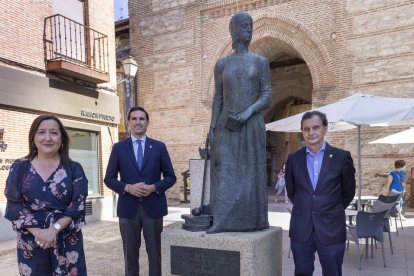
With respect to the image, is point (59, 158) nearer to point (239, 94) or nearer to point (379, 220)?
point (239, 94)

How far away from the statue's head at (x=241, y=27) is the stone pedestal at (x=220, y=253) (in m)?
1.60

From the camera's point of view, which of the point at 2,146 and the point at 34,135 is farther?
the point at 2,146

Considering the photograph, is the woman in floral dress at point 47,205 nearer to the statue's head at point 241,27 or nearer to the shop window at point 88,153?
the statue's head at point 241,27

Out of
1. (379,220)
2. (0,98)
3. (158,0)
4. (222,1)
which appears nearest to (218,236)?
(379,220)

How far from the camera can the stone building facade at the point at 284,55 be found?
11.1 m

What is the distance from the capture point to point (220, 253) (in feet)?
9.97

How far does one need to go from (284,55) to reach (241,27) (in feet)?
42.8

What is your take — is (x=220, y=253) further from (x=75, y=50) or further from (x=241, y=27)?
(x=75, y=50)

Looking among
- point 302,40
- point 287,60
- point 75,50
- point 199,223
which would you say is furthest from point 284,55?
point 199,223

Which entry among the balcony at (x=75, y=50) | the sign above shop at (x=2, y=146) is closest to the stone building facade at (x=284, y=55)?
the balcony at (x=75, y=50)

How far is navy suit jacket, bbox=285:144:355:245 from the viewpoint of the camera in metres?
2.95

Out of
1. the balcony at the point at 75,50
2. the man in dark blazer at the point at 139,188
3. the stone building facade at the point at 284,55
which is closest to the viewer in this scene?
the man in dark blazer at the point at 139,188

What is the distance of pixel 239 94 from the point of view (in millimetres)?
3230

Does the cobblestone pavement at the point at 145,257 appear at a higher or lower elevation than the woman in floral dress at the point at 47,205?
lower
